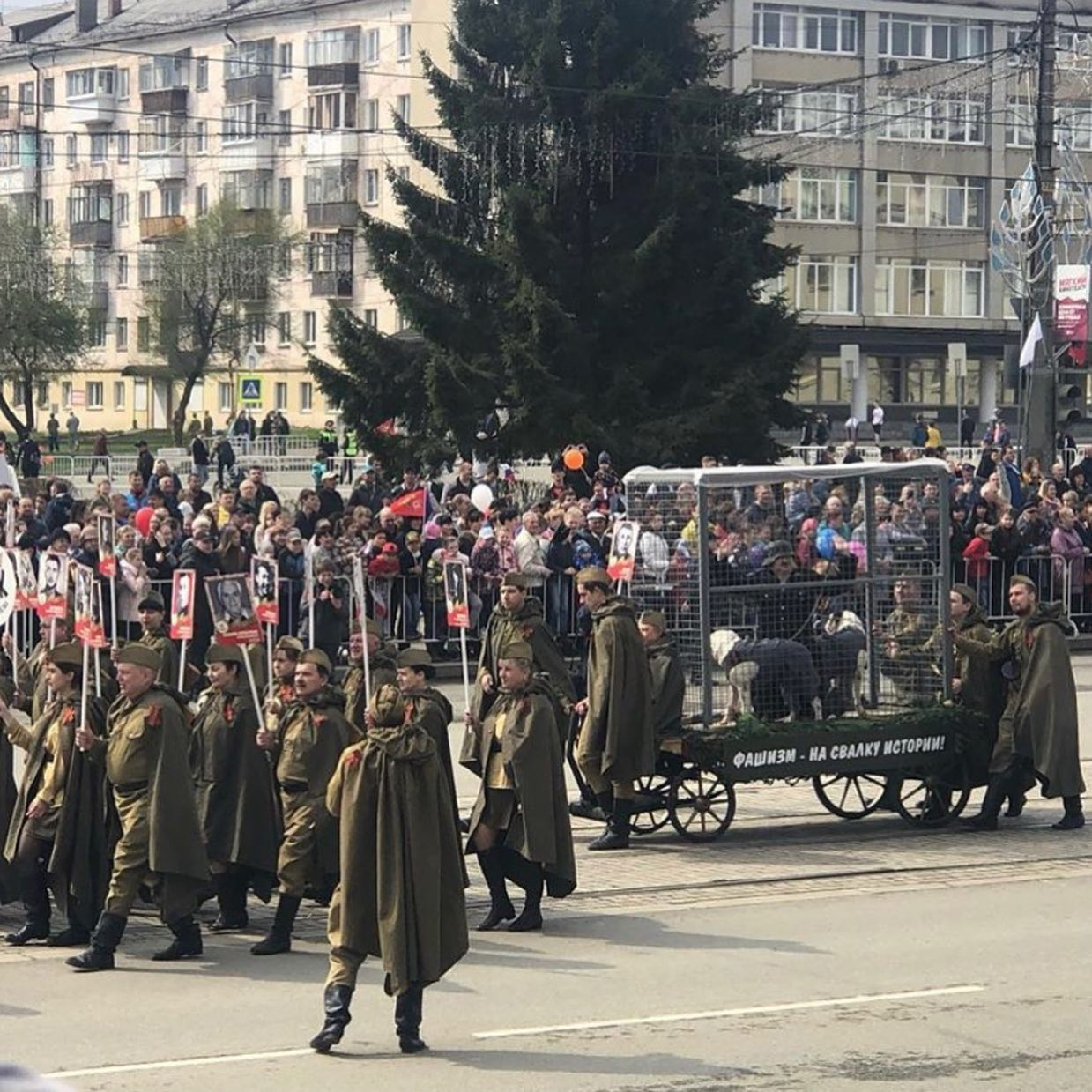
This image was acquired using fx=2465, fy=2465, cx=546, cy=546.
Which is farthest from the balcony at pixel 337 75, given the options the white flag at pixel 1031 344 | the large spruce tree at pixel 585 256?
the white flag at pixel 1031 344

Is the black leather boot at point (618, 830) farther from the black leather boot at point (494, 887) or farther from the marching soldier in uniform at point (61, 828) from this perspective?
the marching soldier in uniform at point (61, 828)

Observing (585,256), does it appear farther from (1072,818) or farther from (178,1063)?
(178,1063)

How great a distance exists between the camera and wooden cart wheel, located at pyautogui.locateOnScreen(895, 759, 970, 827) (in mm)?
16297

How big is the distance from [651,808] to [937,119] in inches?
2519

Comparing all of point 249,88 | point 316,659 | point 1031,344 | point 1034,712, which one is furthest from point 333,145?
point 316,659

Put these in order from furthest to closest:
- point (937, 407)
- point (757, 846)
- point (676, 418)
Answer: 1. point (937, 407)
2. point (676, 418)
3. point (757, 846)

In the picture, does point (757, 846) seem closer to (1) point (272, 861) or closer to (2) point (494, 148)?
(1) point (272, 861)

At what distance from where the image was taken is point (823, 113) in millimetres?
75062

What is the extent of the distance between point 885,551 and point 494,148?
76.5ft

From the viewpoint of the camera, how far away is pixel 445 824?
33.3 feet

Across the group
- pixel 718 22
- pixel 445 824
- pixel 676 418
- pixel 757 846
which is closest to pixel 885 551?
pixel 757 846

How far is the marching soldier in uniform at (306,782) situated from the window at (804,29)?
211 ft

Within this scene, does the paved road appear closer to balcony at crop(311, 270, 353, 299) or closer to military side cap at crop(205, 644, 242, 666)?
military side cap at crop(205, 644, 242, 666)

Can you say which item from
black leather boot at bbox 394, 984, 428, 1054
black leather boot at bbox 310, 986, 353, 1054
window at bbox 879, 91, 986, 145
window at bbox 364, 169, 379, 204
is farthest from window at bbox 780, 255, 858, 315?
black leather boot at bbox 310, 986, 353, 1054
